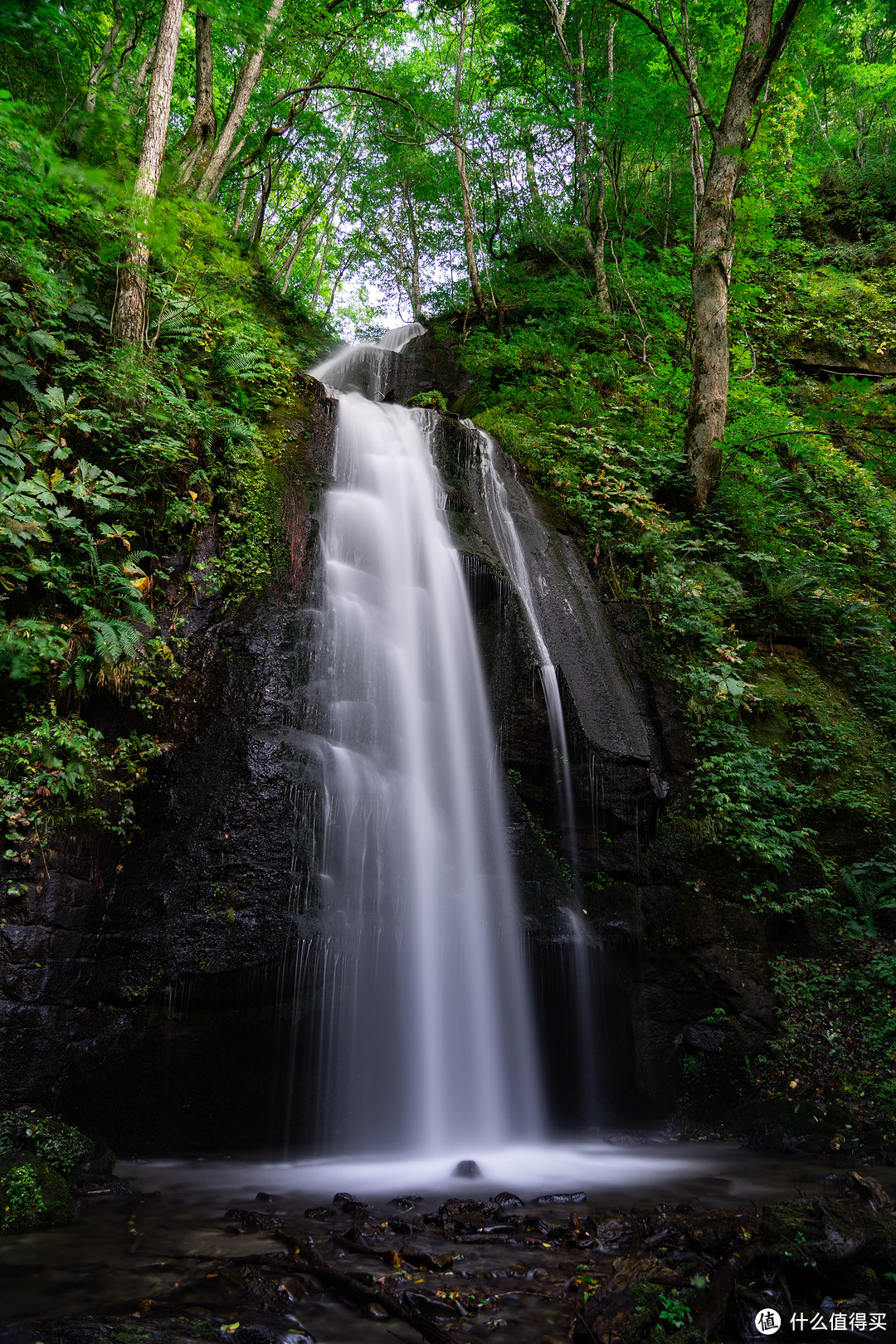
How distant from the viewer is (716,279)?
9.98 m

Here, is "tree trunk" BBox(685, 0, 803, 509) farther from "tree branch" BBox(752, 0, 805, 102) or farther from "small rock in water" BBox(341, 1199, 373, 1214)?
"small rock in water" BBox(341, 1199, 373, 1214)

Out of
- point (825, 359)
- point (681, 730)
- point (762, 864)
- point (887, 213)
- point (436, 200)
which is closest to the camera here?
point (762, 864)

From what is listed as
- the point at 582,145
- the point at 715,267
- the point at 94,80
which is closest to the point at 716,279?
the point at 715,267

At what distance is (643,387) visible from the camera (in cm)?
1243

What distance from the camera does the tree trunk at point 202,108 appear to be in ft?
33.4

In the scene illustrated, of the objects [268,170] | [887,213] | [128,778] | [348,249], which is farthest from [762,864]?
[348,249]

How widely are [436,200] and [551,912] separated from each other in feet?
73.5

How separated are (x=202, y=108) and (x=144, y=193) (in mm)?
4973

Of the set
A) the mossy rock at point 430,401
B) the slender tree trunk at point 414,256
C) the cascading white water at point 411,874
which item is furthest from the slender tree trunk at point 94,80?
the slender tree trunk at point 414,256

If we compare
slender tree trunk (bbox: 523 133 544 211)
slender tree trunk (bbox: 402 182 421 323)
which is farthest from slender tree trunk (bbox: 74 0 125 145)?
slender tree trunk (bbox: 402 182 421 323)

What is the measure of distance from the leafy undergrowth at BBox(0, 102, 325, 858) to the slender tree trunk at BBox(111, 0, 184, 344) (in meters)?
0.18

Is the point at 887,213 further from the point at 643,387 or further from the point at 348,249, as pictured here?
the point at 348,249

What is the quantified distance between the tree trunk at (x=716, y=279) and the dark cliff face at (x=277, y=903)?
10.2ft

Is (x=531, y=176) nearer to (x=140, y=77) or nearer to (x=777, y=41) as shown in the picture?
(x=140, y=77)
